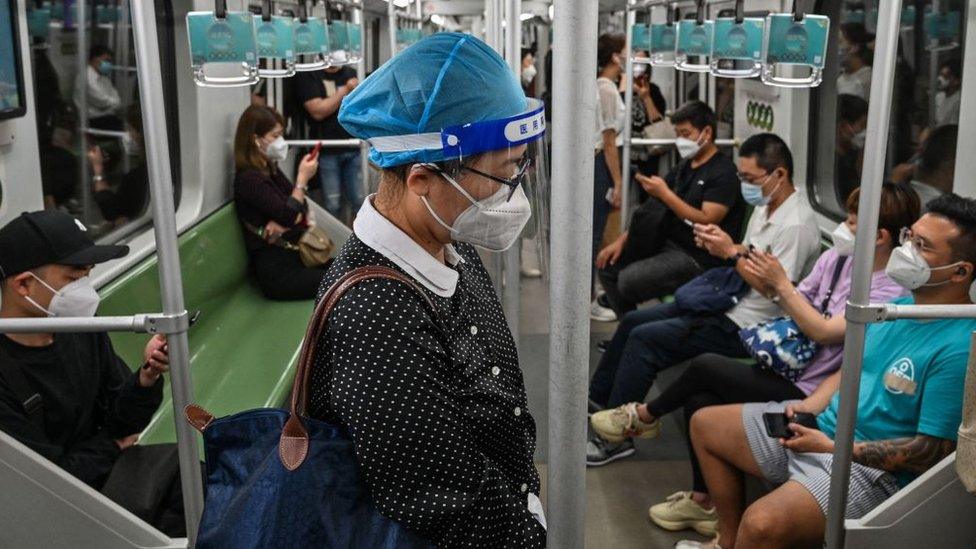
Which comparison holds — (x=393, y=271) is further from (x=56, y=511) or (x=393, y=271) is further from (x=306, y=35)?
(x=306, y=35)

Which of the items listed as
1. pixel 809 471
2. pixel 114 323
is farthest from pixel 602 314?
pixel 114 323

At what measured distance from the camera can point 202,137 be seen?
513 centimetres

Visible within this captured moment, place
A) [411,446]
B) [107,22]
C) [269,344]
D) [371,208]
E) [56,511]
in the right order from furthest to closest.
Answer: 1. [107,22]
2. [269,344]
3. [56,511]
4. [371,208]
5. [411,446]

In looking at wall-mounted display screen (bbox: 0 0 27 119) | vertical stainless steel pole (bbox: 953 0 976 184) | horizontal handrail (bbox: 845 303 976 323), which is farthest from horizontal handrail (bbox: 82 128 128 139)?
vertical stainless steel pole (bbox: 953 0 976 184)

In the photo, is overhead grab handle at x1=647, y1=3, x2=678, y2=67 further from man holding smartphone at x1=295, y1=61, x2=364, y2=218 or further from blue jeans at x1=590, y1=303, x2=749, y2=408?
man holding smartphone at x1=295, y1=61, x2=364, y2=218

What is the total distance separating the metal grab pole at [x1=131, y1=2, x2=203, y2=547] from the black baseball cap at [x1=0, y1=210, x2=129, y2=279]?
77 centimetres

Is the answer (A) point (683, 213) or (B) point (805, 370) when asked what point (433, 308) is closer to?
(B) point (805, 370)

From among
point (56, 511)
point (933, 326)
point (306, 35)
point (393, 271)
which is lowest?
point (56, 511)

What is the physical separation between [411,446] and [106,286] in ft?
8.49

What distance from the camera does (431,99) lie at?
5.00ft

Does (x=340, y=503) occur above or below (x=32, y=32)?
below

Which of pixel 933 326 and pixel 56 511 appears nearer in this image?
pixel 56 511

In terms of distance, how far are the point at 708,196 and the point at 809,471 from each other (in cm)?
251

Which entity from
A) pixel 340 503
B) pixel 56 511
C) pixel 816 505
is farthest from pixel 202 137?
pixel 340 503
